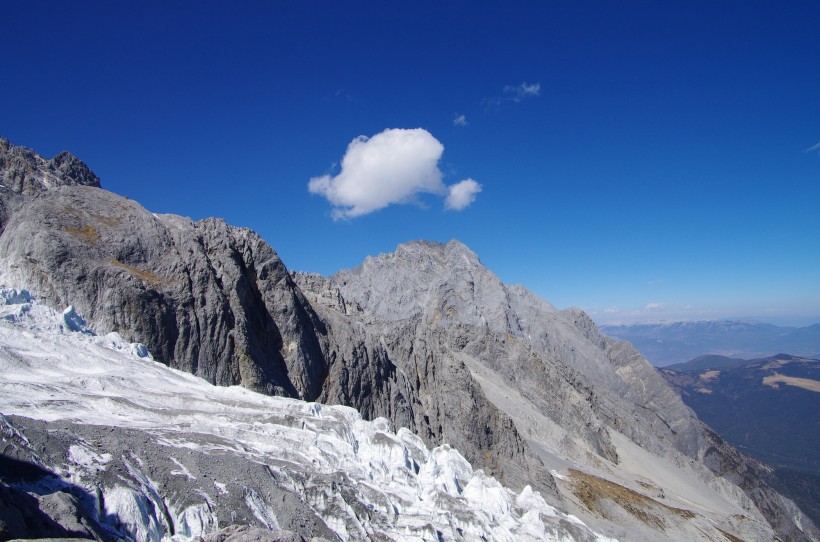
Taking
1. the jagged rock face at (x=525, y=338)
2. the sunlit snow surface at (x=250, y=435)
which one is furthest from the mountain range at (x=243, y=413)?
the jagged rock face at (x=525, y=338)

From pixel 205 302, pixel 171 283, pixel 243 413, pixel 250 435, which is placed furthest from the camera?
pixel 205 302

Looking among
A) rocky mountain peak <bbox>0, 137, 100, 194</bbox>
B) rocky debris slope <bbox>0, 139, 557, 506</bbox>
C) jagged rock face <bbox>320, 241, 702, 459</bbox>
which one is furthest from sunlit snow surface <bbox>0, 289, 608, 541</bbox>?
jagged rock face <bbox>320, 241, 702, 459</bbox>

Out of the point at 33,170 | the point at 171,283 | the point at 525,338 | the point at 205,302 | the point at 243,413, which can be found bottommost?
the point at 525,338

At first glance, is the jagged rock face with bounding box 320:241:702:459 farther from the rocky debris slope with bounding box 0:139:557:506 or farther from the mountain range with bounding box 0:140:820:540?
the rocky debris slope with bounding box 0:139:557:506

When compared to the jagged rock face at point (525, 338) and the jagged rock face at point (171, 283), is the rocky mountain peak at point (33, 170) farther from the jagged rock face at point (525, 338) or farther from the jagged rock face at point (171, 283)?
the jagged rock face at point (525, 338)

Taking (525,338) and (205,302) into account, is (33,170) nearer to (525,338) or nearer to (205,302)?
(205,302)

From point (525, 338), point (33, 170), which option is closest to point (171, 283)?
point (33, 170)

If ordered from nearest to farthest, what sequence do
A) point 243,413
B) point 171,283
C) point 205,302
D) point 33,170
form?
point 243,413
point 171,283
point 205,302
point 33,170

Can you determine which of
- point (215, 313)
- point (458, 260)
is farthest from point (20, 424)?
point (458, 260)
